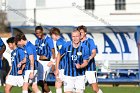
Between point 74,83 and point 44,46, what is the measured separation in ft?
13.7

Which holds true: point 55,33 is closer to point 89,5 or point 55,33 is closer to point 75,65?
point 75,65

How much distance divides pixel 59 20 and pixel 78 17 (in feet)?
4.64

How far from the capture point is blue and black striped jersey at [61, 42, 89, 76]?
1330 cm

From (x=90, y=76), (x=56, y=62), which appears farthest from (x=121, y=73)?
(x=56, y=62)

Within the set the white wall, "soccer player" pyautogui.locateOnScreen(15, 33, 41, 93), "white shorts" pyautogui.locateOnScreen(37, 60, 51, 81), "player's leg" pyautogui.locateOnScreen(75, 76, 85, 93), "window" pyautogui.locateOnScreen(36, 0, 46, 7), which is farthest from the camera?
"window" pyautogui.locateOnScreen(36, 0, 46, 7)

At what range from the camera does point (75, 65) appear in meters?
13.4

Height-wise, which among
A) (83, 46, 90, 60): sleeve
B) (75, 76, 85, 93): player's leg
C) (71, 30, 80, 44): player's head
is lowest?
(75, 76, 85, 93): player's leg

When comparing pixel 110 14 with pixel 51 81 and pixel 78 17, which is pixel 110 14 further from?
pixel 51 81

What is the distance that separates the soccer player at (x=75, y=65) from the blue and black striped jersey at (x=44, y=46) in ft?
12.4

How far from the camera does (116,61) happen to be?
25516mm

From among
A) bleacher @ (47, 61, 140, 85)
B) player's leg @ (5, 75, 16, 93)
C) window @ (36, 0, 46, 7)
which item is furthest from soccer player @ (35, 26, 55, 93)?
window @ (36, 0, 46, 7)

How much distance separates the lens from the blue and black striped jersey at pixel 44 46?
56.5ft

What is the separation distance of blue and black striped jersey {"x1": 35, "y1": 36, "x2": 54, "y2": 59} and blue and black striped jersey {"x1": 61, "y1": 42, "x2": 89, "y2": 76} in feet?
12.4

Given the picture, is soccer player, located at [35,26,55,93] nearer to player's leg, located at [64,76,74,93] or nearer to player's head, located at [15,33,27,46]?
player's head, located at [15,33,27,46]
